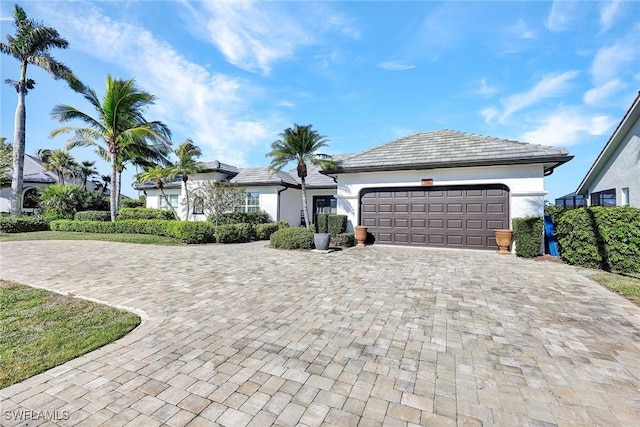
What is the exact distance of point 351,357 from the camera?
9.75 feet

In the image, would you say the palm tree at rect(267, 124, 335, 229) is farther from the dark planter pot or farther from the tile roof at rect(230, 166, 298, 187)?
the dark planter pot

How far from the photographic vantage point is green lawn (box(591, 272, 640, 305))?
16.9 feet

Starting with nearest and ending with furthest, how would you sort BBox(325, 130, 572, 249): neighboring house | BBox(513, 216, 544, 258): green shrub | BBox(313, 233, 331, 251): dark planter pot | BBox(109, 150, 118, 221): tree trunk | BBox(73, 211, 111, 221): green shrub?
BBox(513, 216, 544, 258): green shrub
BBox(325, 130, 572, 249): neighboring house
BBox(313, 233, 331, 251): dark planter pot
BBox(109, 150, 118, 221): tree trunk
BBox(73, 211, 111, 221): green shrub

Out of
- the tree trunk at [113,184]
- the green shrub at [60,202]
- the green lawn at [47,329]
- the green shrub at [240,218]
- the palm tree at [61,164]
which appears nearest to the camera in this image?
the green lawn at [47,329]

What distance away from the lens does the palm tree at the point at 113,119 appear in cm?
1600

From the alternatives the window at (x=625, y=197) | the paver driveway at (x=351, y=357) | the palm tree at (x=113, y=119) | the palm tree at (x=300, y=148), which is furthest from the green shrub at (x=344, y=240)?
the palm tree at (x=113, y=119)

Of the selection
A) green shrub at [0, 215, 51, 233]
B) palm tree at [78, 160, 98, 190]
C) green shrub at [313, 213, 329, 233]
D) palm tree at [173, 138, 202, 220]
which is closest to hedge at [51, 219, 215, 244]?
green shrub at [0, 215, 51, 233]

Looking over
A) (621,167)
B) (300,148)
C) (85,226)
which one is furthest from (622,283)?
(85,226)

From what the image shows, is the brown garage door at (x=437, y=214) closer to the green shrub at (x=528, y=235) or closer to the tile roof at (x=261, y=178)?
the green shrub at (x=528, y=235)

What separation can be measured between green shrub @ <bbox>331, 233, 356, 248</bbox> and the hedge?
631 cm

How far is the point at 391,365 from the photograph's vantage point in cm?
282

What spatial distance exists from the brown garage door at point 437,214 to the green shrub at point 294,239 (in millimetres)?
2970

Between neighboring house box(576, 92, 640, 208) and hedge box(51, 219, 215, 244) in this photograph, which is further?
hedge box(51, 219, 215, 244)

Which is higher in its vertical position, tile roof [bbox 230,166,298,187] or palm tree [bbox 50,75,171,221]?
palm tree [bbox 50,75,171,221]
